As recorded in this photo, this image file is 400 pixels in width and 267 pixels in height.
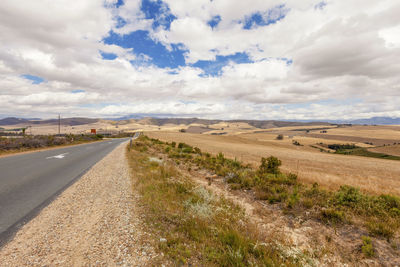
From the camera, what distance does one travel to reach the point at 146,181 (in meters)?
10.1

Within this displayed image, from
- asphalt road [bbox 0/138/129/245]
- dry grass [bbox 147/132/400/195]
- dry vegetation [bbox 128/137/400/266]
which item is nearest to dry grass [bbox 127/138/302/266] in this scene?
dry vegetation [bbox 128/137/400/266]

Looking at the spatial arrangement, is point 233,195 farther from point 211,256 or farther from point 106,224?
point 106,224

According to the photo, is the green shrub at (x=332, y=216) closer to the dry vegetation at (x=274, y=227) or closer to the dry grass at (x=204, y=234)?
the dry vegetation at (x=274, y=227)

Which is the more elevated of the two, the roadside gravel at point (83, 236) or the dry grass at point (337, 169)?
the roadside gravel at point (83, 236)

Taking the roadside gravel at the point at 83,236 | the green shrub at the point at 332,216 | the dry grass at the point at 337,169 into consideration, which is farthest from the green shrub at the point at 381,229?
the roadside gravel at the point at 83,236

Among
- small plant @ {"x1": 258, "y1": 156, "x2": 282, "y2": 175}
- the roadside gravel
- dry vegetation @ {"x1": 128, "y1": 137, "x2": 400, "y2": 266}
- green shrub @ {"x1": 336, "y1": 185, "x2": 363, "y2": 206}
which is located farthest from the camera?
small plant @ {"x1": 258, "y1": 156, "x2": 282, "y2": 175}

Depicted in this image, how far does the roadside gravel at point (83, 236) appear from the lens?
407cm

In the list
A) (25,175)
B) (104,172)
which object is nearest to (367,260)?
(104,172)

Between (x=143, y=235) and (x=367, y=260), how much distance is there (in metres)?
6.01

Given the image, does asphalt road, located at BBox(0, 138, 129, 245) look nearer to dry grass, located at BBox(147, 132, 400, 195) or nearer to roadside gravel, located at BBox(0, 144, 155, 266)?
roadside gravel, located at BBox(0, 144, 155, 266)

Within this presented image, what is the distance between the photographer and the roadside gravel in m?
4.07

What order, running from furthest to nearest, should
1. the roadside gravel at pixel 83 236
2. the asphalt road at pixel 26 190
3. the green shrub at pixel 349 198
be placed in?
the green shrub at pixel 349 198 → the asphalt road at pixel 26 190 → the roadside gravel at pixel 83 236

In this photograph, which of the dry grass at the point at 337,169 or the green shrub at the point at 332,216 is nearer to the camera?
the green shrub at the point at 332,216

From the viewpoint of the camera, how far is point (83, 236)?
16.4 ft
